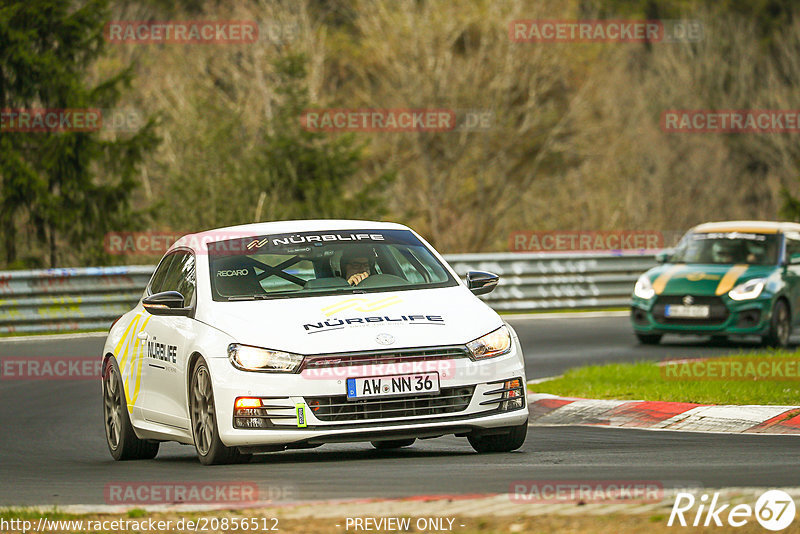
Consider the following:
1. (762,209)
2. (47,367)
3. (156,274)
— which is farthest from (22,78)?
(762,209)

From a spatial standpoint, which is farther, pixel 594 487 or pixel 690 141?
pixel 690 141

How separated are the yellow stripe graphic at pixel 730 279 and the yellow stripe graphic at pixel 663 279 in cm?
71

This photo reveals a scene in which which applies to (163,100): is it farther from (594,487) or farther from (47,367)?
(594,487)

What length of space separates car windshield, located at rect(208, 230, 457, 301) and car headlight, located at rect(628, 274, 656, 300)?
375 inches

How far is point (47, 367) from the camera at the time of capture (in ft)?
57.7

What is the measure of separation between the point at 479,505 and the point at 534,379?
8960 mm

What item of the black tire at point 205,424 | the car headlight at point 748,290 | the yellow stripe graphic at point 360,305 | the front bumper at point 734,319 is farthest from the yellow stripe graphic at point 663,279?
the black tire at point 205,424

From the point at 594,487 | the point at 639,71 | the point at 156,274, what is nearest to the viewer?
the point at 594,487

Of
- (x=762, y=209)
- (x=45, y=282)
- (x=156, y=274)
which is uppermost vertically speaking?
(x=156, y=274)

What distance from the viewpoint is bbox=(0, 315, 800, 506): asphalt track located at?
7.50 meters

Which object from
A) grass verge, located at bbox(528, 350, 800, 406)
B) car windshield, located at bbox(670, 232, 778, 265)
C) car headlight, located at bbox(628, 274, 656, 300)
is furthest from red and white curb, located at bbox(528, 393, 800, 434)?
car windshield, located at bbox(670, 232, 778, 265)

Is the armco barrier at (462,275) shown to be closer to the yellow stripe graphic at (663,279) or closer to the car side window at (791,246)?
the yellow stripe graphic at (663,279)

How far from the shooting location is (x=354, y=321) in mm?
8953

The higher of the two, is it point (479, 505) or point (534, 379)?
point (479, 505)
